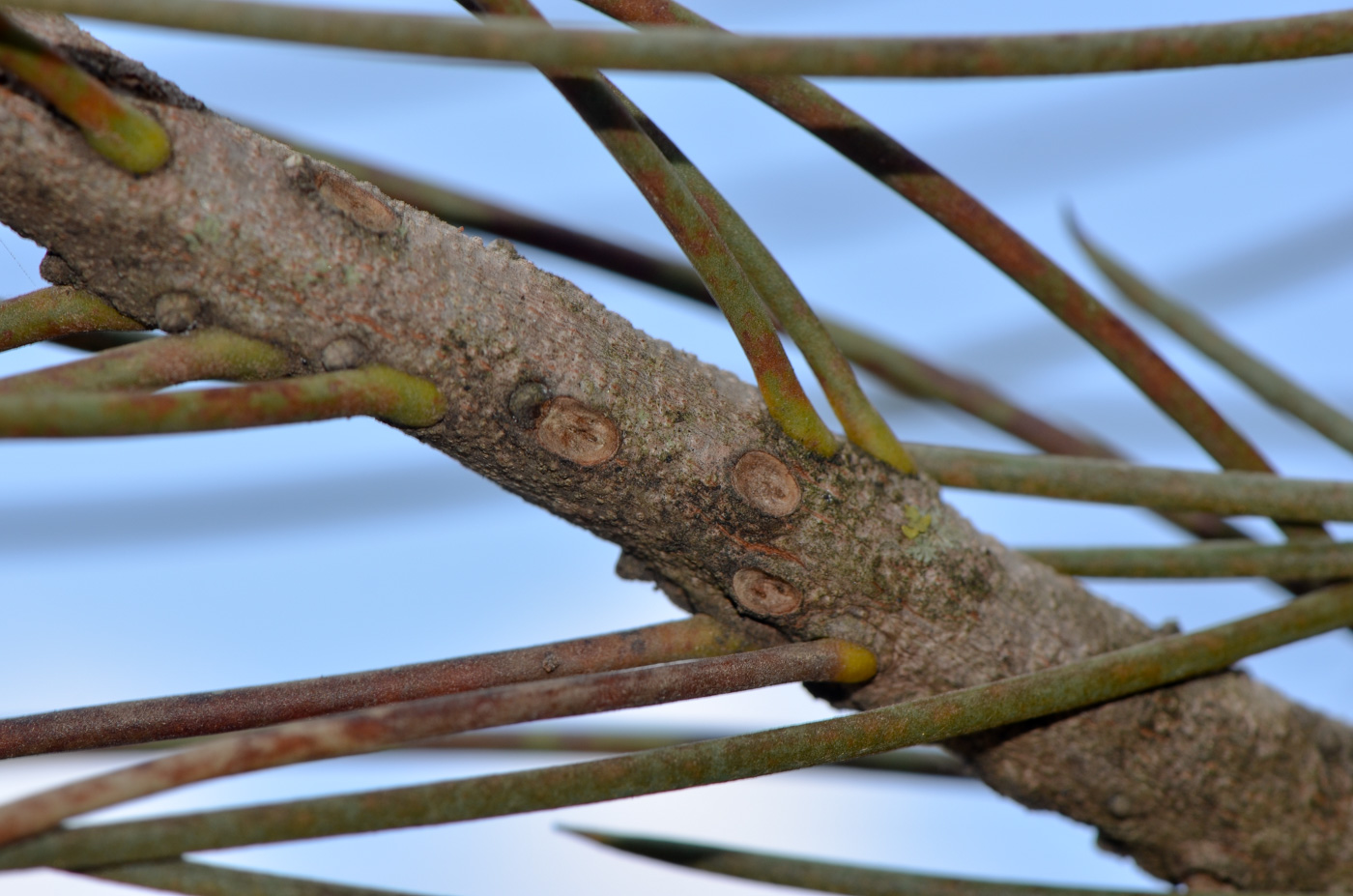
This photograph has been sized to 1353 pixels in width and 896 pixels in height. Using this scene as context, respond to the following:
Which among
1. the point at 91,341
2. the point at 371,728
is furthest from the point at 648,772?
the point at 91,341

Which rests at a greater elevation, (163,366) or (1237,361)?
(1237,361)

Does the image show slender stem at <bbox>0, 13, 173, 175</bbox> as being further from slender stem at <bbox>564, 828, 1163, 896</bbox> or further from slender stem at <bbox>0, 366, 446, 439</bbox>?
slender stem at <bbox>564, 828, 1163, 896</bbox>

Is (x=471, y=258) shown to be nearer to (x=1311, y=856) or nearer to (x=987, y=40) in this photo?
(x=987, y=40)

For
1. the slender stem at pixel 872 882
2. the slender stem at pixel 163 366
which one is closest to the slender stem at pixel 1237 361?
the slender stem at pixel 872 882

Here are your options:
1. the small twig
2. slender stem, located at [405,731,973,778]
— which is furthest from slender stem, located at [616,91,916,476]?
slender stem, located at [405,731,973,778]

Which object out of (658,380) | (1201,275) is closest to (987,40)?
(658,380)

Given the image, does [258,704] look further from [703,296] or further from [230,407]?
[703,296]
